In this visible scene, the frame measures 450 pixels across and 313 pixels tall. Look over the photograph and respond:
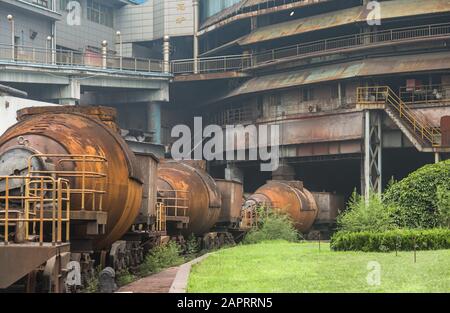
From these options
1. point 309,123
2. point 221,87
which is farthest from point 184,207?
point 221,87

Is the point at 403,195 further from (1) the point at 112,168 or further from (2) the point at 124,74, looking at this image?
(2) the point at 124,74

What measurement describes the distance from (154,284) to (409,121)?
3663cm

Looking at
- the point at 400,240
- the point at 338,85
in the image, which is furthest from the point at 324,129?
the point at 400,240

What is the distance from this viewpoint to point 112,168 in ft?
52.5

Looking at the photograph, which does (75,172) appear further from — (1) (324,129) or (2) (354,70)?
(2) (354,70)

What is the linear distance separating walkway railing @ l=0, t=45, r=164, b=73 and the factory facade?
7.5 inches

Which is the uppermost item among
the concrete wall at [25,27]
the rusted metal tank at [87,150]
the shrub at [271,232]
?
the concrete wall at [25,27]

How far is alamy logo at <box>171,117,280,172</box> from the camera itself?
60.4 meters

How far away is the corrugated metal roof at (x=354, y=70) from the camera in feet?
174

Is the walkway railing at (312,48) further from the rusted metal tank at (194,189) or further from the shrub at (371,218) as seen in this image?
the shrub at (371,218)

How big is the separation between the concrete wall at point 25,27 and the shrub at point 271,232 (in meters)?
34.0

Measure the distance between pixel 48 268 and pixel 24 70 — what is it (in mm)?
49231

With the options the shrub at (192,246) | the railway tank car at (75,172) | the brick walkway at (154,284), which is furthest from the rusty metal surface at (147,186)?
the shrub at (192,246)

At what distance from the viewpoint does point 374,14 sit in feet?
185
